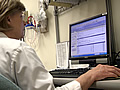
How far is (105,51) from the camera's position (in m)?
1.31

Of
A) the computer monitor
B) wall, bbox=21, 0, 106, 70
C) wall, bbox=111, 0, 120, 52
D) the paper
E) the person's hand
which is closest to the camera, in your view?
the person's hand

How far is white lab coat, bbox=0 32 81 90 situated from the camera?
28.3 inches

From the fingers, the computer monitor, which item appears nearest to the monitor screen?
the computer monitor

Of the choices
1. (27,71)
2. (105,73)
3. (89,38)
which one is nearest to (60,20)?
(89,38)

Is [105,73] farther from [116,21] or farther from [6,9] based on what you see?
[116,21]

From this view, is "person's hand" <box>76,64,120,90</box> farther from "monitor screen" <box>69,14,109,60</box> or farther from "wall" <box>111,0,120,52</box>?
"wall" <box>111,0,120,52</box>

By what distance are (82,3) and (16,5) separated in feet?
3.21

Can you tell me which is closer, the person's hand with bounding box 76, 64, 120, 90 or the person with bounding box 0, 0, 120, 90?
the person with bounding box 0, 0, 120, 90

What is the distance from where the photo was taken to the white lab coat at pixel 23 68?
Result: 72 cm

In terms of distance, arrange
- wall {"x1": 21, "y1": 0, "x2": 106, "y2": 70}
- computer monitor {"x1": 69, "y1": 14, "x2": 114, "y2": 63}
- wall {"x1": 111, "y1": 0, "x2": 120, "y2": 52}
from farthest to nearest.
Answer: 1. wall {"x1": 21, "y1": 0, "x2": 106, "y2": 70}
2. wall {"x1": 111, "y1": 0, "x2": 120, "y2": 52}
3. computer monitor {"x1": 69, "y1": 14, "x2": 114, "y2": 63}

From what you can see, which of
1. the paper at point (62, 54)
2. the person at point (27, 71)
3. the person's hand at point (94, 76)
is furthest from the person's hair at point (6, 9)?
the paper at point (62, 54)

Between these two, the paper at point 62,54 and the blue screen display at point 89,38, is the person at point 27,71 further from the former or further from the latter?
the paper at point 62,54

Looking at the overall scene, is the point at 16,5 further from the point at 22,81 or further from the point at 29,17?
the point at 29,17

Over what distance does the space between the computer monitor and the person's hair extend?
2.24 ft
